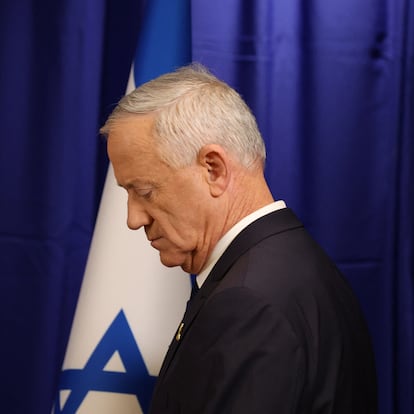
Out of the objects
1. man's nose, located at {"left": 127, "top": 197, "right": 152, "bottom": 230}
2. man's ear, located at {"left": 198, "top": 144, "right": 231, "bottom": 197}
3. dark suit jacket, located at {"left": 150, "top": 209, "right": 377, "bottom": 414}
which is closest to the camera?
dark suit jacket, located at {"left": 150, "top": 209, "right": 377, "bottom": 414}

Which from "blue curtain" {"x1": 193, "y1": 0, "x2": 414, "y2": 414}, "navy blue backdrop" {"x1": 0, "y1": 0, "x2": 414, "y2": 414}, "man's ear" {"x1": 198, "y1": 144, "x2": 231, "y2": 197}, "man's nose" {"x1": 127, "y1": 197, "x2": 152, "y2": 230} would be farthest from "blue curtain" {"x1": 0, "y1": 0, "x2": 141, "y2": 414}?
"man's ear" {"x1": 198, "y1": 144, "x2": 231, "y2": 197}

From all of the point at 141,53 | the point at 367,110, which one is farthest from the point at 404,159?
the point at 141,53

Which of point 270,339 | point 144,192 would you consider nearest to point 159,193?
point 144,192

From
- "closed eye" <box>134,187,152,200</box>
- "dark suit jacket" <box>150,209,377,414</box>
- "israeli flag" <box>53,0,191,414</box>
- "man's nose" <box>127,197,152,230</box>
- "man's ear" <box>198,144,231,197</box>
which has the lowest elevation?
"israeli flag" <box>53,0,191,414</box>

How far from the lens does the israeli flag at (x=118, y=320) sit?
1559mm

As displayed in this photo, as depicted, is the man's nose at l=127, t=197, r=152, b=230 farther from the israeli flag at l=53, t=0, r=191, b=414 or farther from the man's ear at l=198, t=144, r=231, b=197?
the israeli flag at l=53, t=0, r=191, b=414

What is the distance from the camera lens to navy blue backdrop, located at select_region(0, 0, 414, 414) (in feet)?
6.30

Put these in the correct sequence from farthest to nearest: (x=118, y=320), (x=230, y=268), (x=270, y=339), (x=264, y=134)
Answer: (x=264, y=134), (x=118, y=320), (x=230, y=268), (x=270, y=339)

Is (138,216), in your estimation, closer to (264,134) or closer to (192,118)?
(192,118)

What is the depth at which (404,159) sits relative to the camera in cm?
192

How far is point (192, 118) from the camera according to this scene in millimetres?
1034

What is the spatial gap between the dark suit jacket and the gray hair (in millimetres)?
111

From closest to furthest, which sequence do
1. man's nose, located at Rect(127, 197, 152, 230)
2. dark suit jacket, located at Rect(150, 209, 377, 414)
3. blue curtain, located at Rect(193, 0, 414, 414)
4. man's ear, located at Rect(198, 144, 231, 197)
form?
dark suit jacket, located at Rect(150, 209, 377, 414), man's ear, located at Rect(198, 144, 231, 197), man's nose, located at Rect(127, 197, 152, 230), blue curtain, located at Rect(193, 0, 414, 414)

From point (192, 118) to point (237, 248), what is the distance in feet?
0.59
